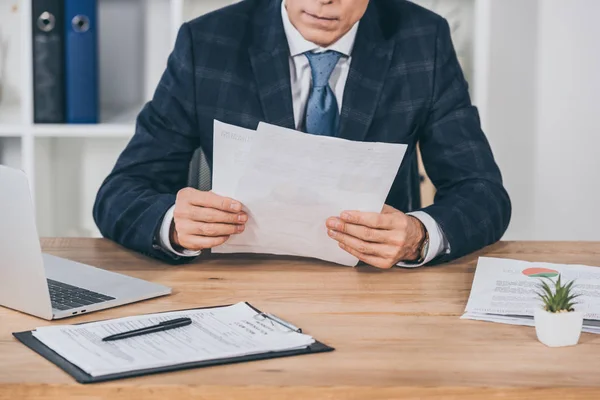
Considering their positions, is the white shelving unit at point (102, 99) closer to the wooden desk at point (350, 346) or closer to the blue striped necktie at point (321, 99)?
the blue striped necktie at point (321, 99)

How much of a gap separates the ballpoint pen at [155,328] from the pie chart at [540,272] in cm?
55

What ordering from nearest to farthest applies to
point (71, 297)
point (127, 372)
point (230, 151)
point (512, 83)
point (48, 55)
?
point (127, 372), point (71, 297), point (230, 151), point (48, 55), point (512, 83)

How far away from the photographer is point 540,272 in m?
1.35

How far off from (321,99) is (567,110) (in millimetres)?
1105

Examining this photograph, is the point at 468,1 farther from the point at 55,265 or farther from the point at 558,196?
the point at 55,265

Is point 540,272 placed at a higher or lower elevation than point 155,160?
lower

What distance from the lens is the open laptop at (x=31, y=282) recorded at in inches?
43.1

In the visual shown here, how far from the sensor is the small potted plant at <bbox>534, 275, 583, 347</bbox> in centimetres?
104

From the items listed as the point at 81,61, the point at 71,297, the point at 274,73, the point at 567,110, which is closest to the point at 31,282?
the point at 71,297

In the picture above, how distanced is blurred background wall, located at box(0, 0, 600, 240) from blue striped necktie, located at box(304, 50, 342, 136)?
75 centimetres

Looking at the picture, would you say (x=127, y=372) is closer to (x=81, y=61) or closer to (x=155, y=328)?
(x=155, y=328)

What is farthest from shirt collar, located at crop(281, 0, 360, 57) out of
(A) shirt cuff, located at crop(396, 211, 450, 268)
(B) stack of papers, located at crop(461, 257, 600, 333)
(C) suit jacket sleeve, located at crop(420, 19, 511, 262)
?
(B) stack of papers, located at crop(461, 257, 600, 333)

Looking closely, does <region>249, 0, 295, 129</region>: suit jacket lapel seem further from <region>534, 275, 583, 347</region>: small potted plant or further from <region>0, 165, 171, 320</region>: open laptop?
<region>534, 275, 583, 347</region>: small potted plant

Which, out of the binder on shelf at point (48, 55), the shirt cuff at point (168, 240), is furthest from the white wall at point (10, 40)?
the shirt cuff at point (168, 240)
